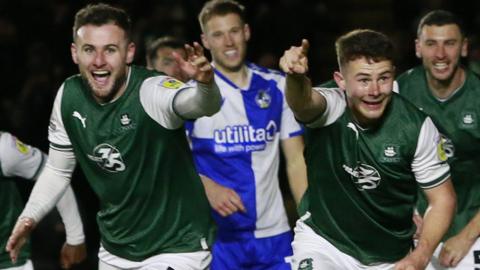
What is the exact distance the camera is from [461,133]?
6.83 metres

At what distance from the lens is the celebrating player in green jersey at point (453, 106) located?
6820 millimetres

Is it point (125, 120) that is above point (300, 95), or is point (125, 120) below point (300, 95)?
below

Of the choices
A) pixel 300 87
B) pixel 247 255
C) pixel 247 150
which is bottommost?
pixel 247 255

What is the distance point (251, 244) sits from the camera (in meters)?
7.23

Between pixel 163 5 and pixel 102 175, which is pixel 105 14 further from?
pixel 163 5

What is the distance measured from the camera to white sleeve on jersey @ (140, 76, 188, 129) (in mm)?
5750

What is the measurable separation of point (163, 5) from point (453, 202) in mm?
6183

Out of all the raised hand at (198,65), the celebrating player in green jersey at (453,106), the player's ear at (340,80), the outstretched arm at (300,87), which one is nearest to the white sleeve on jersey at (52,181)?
the raised hand at (198,65)

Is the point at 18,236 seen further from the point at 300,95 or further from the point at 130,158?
the point at 300,95

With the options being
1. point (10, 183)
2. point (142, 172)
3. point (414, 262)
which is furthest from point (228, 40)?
point (414, 262)

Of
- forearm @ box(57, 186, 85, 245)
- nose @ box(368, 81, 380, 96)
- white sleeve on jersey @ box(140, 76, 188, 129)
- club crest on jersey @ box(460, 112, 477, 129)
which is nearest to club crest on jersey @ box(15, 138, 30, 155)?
forearm @ box(57, 186, 85, 245)

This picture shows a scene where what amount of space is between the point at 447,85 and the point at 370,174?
124 centimetres

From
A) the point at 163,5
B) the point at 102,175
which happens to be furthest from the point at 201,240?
the point at 163,5

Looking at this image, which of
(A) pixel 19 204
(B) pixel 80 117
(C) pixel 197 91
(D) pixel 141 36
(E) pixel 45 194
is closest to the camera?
(C) pixel 197 91
